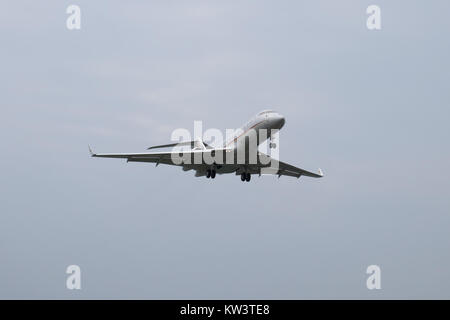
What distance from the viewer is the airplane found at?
5062 centimetres

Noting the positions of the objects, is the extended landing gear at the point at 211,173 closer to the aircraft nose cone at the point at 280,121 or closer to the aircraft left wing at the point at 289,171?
the aircraft left wing at the point at 289,171

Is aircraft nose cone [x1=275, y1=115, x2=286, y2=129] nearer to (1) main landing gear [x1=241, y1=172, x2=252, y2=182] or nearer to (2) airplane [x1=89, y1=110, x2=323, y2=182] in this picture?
(2) airplane [x1=89, y1=110, x2=323, y2=182]

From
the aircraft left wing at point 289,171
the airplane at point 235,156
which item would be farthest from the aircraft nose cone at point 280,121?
the aircraft left wing at point 289,171

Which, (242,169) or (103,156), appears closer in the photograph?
(103,156)

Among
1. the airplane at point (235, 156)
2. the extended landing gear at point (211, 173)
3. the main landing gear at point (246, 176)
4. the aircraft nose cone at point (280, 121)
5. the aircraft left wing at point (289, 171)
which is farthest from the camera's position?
the aircraft left wing at point (289, 171)

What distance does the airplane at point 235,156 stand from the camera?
50.6 meters

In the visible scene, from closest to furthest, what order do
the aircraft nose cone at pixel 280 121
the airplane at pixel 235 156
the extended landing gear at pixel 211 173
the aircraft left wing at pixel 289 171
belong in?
1. the aircraft nose cone at pixel 280 121
2. the airplane at pixel 235 156
3. the extended landing gear at pixel 211 173
4. the aircraft left wing at pixel 289 171

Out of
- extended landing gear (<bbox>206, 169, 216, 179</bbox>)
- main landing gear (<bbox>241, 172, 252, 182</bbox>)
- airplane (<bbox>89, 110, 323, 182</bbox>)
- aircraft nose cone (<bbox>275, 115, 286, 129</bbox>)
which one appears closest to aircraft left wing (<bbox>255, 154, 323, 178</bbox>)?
airplane (<bbox>89, 110, 323, 182</bbox>)
